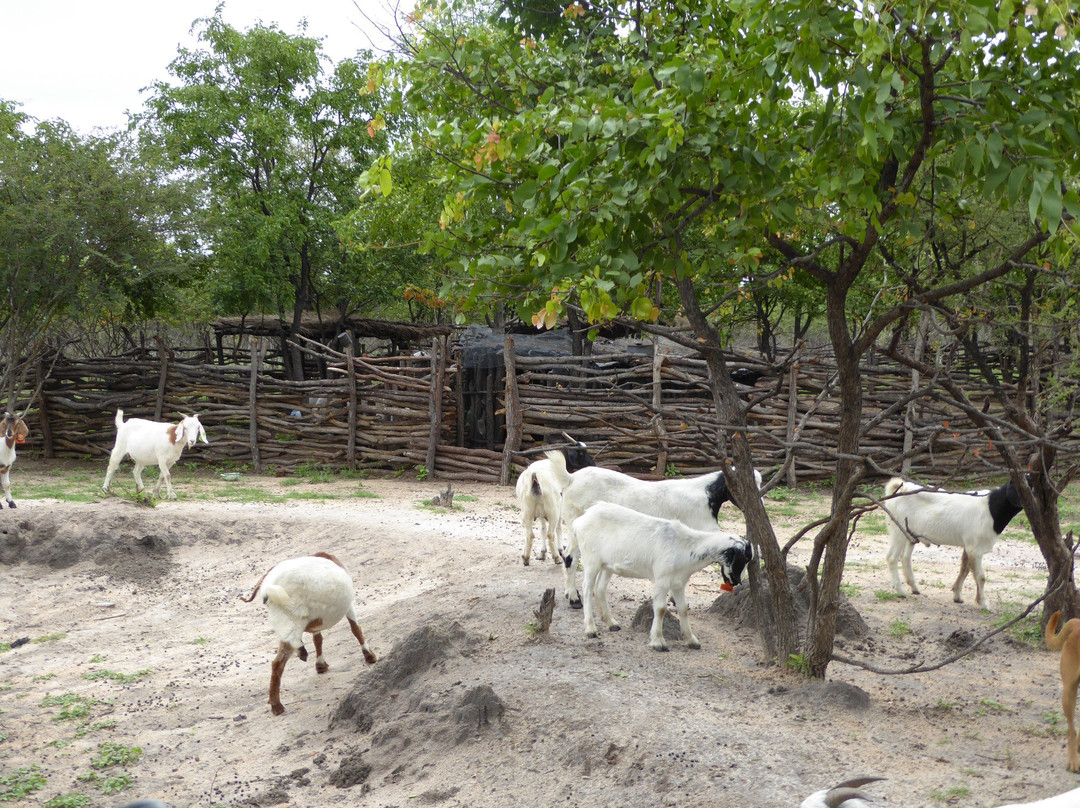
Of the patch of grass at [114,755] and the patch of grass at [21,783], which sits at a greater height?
the patch of grass at [114,755]

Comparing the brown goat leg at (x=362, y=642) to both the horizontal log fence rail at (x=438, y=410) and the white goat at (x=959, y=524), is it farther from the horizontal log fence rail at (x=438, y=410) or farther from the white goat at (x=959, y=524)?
the horizontal log fence rail at (x=438, y=410)

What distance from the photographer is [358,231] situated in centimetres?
1662

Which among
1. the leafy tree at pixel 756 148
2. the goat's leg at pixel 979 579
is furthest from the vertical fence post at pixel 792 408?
the leafy tree at pixel 756 148

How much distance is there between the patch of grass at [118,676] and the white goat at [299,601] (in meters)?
1.36

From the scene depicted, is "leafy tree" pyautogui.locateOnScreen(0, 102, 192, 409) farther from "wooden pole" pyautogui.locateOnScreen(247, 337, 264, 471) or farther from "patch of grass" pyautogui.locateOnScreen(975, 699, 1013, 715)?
"patch of grass" pyautogui.locateOnScreen(975, 699, 1013, 715)

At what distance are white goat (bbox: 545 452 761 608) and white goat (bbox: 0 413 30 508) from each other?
24.8 feet

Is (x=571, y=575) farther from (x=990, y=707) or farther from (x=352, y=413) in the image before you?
(x=352, y=413)

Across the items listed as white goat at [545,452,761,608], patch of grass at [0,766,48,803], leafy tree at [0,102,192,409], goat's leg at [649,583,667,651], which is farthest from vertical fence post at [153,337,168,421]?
goat's leg at [649,583,667,651]

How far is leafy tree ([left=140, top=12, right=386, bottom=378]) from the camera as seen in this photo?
18.4 m

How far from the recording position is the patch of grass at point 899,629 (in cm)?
650

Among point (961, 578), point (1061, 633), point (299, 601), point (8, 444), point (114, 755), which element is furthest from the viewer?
point (8, 444)

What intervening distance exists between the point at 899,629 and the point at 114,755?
5.46 metres

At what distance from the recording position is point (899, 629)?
6586 millimetres

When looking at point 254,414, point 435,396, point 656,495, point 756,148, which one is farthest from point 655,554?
point 254,414
